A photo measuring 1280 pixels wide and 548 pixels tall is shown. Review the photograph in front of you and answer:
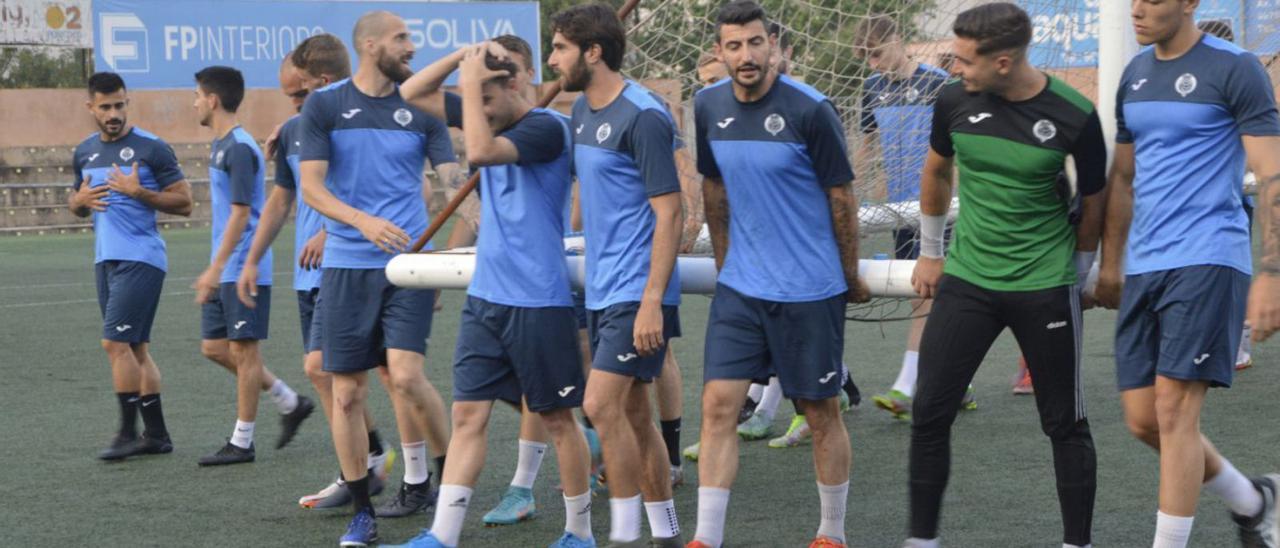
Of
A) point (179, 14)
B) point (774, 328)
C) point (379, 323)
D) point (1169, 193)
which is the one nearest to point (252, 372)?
point (379, 323)

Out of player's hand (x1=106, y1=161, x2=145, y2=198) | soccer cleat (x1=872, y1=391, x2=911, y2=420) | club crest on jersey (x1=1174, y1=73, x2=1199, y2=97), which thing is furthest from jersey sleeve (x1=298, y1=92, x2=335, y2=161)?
soccer cleat (x1=872, y1=391, x2=911, y2=420)

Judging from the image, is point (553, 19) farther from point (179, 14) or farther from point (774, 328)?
point (179, 14)

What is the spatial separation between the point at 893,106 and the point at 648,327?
158 centimetres

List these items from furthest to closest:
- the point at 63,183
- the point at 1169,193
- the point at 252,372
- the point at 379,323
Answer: the point at 63,183, the point at 252,372, the point at 379,323, the point at 1169,193

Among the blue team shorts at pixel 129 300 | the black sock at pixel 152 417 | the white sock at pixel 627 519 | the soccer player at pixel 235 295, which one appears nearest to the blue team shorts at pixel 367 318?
the white sock at pixel 627 519

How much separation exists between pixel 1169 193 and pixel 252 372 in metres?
4.49

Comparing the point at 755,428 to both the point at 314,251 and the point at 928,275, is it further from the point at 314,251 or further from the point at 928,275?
the point at 928,275

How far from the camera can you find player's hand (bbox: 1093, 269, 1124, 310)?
16.6 ft

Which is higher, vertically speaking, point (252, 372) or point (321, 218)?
point (321, 218)

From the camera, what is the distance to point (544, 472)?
7176mm

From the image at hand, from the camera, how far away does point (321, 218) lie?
6.85m

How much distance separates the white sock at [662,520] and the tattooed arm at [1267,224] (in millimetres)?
1889

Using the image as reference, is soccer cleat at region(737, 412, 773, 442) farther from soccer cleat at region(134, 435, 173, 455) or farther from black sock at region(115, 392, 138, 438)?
black sock at region(115, 392, 138, 438)

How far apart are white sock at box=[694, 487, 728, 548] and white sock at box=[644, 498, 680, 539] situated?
224 mm
